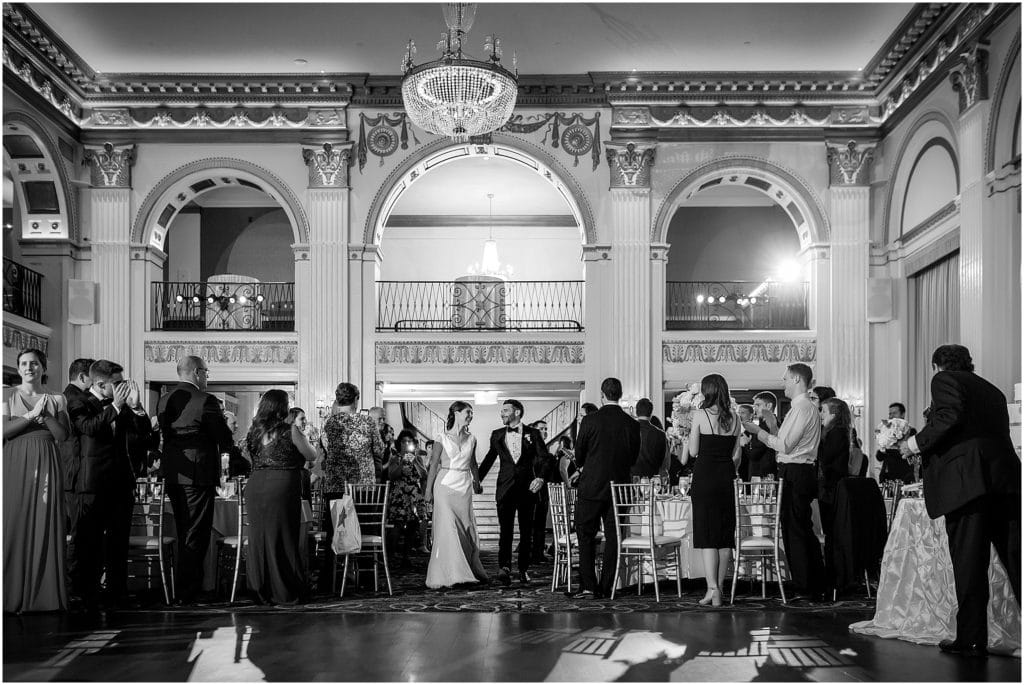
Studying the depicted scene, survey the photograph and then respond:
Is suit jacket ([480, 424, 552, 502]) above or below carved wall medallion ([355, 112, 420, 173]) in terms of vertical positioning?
below

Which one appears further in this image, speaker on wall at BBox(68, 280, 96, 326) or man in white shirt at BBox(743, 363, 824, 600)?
speaker on wall at BBox(68, 280, 96, 326)

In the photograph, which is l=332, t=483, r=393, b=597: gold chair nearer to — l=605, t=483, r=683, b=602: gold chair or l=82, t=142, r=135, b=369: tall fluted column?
l=605, t=483, r=683, b=602: gold chair

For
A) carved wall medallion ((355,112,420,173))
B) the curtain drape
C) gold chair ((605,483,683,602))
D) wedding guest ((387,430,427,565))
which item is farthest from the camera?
carved wall medallion ((355,112,420,173))

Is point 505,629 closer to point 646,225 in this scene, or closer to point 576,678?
point 576,678

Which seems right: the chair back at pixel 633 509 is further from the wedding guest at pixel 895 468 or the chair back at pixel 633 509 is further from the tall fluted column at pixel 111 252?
the tall fluted column at pixel 111 252

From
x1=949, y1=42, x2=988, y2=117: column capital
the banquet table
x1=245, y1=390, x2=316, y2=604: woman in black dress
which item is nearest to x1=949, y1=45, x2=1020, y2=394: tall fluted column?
x1=949, y1=42, x2=988, y2=117: column capital

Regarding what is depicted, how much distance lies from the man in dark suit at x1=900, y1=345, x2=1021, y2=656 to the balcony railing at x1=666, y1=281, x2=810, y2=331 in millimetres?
10879

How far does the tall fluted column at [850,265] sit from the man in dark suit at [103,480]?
9314 millimetres

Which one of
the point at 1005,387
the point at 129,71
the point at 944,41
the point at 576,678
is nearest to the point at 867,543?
the point at 576,678

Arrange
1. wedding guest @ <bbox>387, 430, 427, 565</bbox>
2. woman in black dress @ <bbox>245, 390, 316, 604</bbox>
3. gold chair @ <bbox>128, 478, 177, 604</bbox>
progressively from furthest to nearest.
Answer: wedding guest @ <bbox>387, 430, 427, 565</bbox>, gold chair @ <bbox>128, 478, 177, 604</bbox>, woman in black dress @ <bbox>245, 390, 316, 604</bbox>

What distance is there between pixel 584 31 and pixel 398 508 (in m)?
6.17

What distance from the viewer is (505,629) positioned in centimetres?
524

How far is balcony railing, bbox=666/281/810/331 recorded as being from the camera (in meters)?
15.9

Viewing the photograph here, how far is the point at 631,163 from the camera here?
13266mm
